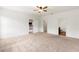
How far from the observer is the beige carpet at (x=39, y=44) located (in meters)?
1.67

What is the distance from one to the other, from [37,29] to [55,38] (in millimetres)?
340

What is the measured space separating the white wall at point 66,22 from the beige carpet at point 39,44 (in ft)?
0.38

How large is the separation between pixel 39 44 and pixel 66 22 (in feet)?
1.90

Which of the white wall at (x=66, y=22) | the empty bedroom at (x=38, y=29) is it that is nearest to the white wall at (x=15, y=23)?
the empty bedroom at (x=38, y=29)

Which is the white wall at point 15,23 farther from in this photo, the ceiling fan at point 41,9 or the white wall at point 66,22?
the white wall at point 66,22

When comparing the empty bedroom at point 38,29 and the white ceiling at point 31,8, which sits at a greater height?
the white ceiling at point 31,8

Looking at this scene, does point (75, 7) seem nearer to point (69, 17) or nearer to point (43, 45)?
point (69, 17)

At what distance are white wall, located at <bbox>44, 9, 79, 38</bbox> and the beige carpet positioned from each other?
0.38 feet

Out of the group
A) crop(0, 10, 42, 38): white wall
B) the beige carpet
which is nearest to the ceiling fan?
crop(0, 10, 42, 38): white wall

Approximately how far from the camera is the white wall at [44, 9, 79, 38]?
1.70m

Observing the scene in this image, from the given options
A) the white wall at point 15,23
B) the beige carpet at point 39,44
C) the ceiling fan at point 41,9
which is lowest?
the beige carpet at point 39,44

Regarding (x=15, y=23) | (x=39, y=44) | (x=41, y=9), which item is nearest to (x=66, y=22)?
(x=41, y=9)

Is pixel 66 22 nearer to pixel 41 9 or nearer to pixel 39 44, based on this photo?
pixel 41 9
